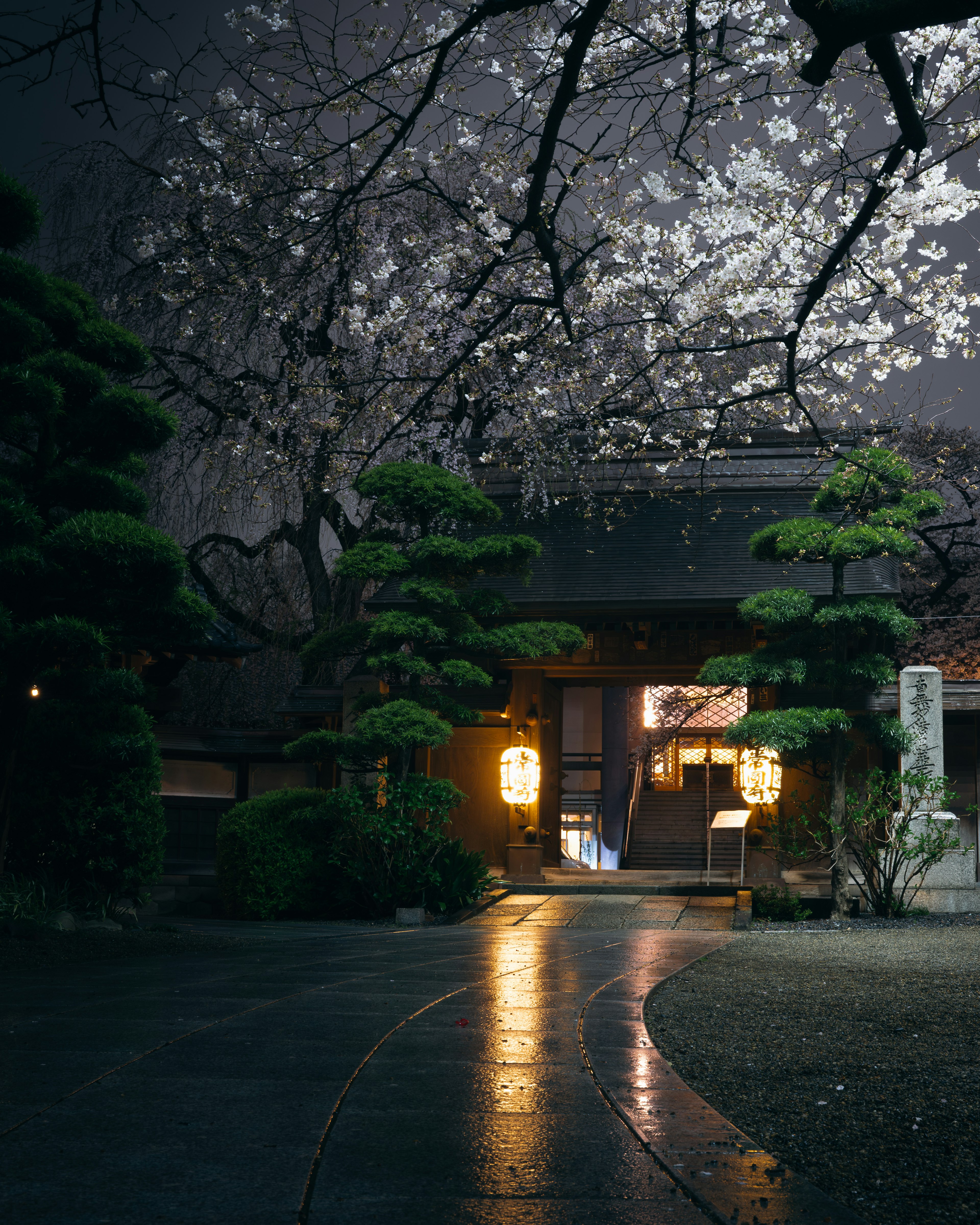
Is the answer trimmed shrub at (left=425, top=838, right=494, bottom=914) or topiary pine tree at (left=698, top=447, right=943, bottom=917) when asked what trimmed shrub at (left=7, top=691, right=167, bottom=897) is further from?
topiary pine tree at (left=698, top=447, right=943, bottom=917)

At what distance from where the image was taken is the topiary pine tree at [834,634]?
10.6m

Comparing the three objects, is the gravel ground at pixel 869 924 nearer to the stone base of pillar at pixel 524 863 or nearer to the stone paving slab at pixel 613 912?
the stone paving slab at pixel 613 912

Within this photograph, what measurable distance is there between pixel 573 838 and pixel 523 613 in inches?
566

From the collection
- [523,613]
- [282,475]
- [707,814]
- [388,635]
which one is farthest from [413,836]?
[707,814]

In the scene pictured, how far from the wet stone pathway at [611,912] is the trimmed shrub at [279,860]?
1.77m

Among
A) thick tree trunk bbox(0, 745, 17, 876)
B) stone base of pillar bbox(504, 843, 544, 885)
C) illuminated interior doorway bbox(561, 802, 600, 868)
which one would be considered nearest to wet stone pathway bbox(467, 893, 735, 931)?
stone base of pillar bbox(504, 843, 544, 885)

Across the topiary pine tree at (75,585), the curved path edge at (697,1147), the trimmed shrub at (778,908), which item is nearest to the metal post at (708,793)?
the trimmed shrub at (778,908)

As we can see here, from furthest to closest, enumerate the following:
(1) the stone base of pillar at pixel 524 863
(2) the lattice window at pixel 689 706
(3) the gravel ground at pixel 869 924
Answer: (2) the lattice window at pixel 689 706 → (1) the stone base of pillar at pixel 524 863 → (3) the gravel ground at pixel 869 924

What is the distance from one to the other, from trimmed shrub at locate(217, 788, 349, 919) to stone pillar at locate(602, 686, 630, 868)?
1436cm

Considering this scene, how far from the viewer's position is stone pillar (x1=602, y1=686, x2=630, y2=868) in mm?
24859

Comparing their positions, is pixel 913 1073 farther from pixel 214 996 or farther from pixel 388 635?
pixel 388 635

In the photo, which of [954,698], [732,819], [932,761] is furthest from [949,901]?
[954,698]

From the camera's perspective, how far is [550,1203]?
2350mm

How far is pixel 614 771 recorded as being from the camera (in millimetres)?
25156
